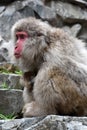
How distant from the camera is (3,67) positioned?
912 centimetres

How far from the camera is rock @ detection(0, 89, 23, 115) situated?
7.10 metres

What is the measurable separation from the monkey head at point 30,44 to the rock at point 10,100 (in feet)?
5.44

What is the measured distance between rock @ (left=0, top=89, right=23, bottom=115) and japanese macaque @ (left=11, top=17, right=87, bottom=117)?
4.77ft

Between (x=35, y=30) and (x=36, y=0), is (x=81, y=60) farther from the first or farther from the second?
(x=36, y=0)

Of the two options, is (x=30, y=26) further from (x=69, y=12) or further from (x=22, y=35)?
(x=69, y=12)

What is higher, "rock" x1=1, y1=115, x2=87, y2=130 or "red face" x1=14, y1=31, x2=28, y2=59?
"red face" x1=14, y1=31, x2=28, y2=59

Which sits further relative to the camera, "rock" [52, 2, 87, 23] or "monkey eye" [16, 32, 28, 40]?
"rock" [52, 2, 87, 23]

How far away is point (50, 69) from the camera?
5.21 metres

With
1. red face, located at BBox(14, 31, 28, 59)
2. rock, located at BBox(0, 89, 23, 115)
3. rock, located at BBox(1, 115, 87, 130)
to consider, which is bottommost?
rock, located at BBox(0, 89, 23, 115)

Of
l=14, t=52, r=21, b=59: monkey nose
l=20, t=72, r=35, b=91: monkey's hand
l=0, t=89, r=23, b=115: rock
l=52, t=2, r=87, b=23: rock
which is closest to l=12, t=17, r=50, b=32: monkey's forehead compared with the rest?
l=14, t=52, r=21, b=59: monkey nose

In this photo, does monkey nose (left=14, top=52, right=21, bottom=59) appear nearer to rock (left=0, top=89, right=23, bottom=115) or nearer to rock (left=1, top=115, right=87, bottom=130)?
rock (left=1, top=115, right=87, bottom=130)

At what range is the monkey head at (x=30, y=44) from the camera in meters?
5.41

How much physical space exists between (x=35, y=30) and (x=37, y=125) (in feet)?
4.83

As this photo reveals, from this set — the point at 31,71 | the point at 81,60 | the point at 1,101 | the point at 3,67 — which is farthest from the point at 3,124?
the point at 3,67
